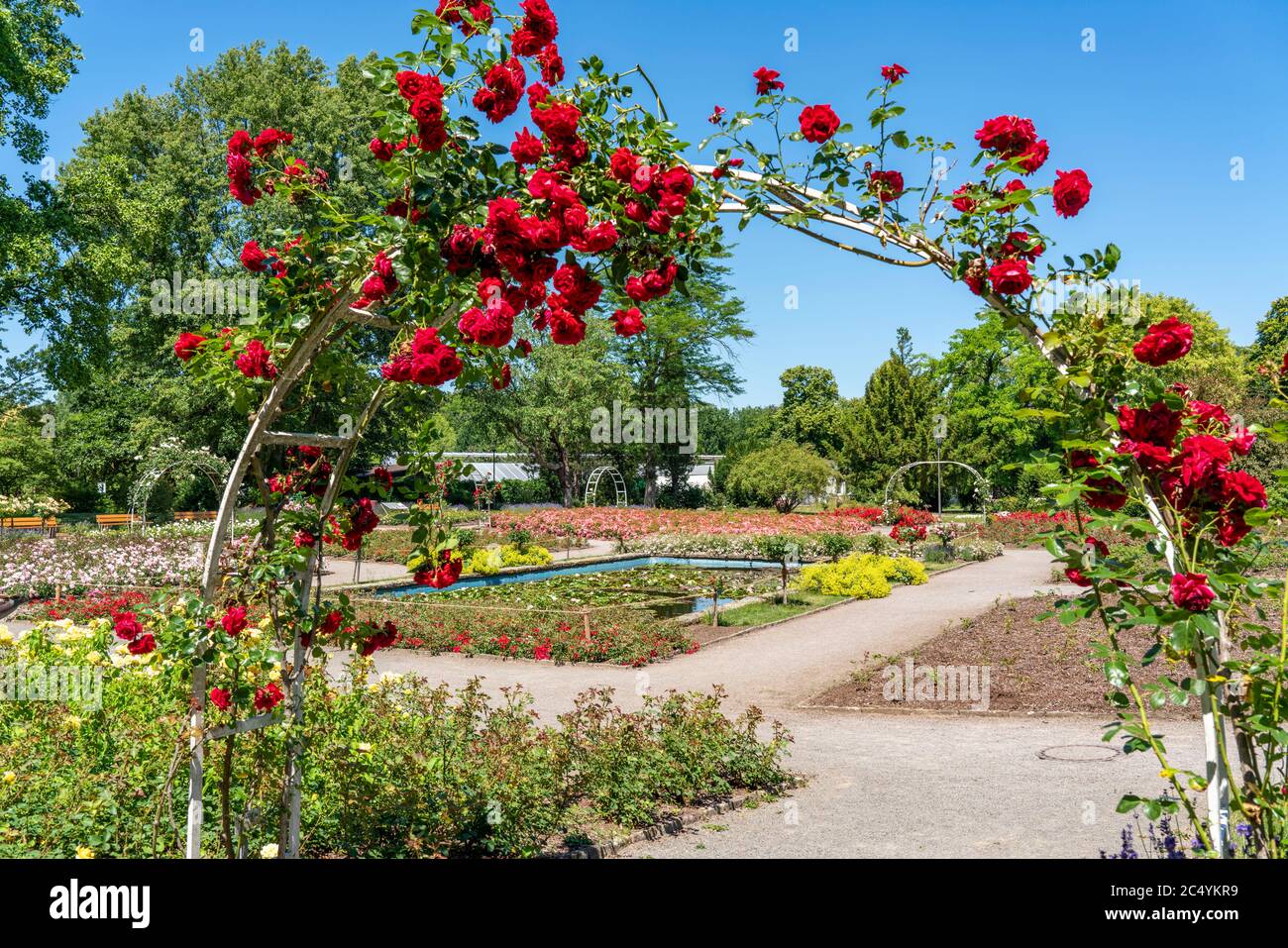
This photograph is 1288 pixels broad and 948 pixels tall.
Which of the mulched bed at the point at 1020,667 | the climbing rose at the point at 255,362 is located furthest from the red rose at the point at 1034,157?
the mulched bed at the point at 1020,667

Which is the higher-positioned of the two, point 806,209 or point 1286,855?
point 806,209

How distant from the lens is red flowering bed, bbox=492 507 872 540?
91.8 ft

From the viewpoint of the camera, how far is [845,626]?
45.9 feet

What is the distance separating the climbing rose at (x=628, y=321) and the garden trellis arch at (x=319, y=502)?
0.63 m

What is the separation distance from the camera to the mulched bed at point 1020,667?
885 centimetres

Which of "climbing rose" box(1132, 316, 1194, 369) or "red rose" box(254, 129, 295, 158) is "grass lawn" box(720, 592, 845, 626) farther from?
"climbing rose" box(1132, 316, 1194, 369)

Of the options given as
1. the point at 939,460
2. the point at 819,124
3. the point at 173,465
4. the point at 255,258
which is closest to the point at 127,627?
the point at 255,258

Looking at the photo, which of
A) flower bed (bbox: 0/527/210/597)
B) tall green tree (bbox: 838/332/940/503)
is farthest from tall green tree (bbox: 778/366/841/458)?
flower bed (bbox: 0/527/210/597)

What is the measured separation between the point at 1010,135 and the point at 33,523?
110 feet

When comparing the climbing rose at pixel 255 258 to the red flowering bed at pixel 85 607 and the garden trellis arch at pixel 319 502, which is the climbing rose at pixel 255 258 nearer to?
the garden trellis arch at pixel 319 502
